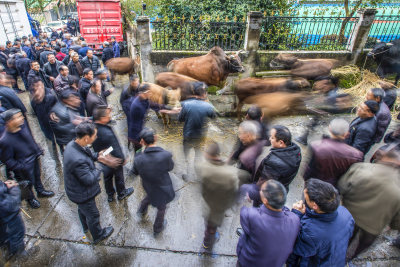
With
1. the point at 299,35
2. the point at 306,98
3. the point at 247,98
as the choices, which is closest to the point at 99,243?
the point at 247,98

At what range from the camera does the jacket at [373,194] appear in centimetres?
258

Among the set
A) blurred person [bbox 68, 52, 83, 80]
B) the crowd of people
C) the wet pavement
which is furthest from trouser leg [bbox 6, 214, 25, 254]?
blurred person [bbox 68, 52, 83, 80]

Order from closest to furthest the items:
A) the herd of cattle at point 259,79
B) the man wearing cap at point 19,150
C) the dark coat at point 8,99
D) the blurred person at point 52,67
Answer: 1. the man wearing cap at point 19,150
2. the dark coat at point 8,99
3. the herd of cattle at point 259,79
4. the blurred person at point 52,67

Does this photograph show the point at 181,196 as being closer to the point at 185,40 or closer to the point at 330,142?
the point at 330,142

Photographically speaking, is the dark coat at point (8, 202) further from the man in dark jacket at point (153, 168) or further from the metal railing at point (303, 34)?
the metal railing at point (303, 34)

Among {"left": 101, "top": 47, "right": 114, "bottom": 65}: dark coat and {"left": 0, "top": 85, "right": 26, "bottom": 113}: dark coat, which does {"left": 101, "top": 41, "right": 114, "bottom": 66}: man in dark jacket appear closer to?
{"left": 101, "top": 47, "right": 114, "bottom": 65}: dark coat

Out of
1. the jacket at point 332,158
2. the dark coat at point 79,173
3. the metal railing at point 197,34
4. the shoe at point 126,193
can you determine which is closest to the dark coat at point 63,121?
the shoe at point 126,193

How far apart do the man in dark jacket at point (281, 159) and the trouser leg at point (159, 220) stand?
146 centimetres

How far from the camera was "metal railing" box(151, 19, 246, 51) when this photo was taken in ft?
26.3

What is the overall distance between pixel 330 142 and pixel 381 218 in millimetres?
978

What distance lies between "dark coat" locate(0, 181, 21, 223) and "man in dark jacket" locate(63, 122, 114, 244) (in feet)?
1.69

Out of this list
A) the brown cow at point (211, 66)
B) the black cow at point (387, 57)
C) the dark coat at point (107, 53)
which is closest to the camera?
the brown cow at point (211, 66)

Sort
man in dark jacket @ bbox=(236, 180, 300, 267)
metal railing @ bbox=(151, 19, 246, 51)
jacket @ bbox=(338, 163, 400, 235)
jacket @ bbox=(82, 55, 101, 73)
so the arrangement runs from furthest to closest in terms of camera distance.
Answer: metal railing @ bbox=(151, 19, 246, 51), jacket @ bbox=(82, 55, 101, 73), jacket @ bbox=(338, 163, 400, 235), man in dark jacket @ bbox=(236, 180, 300, 267)

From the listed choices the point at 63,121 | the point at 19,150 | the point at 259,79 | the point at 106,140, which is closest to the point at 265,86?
the point at 259,79
